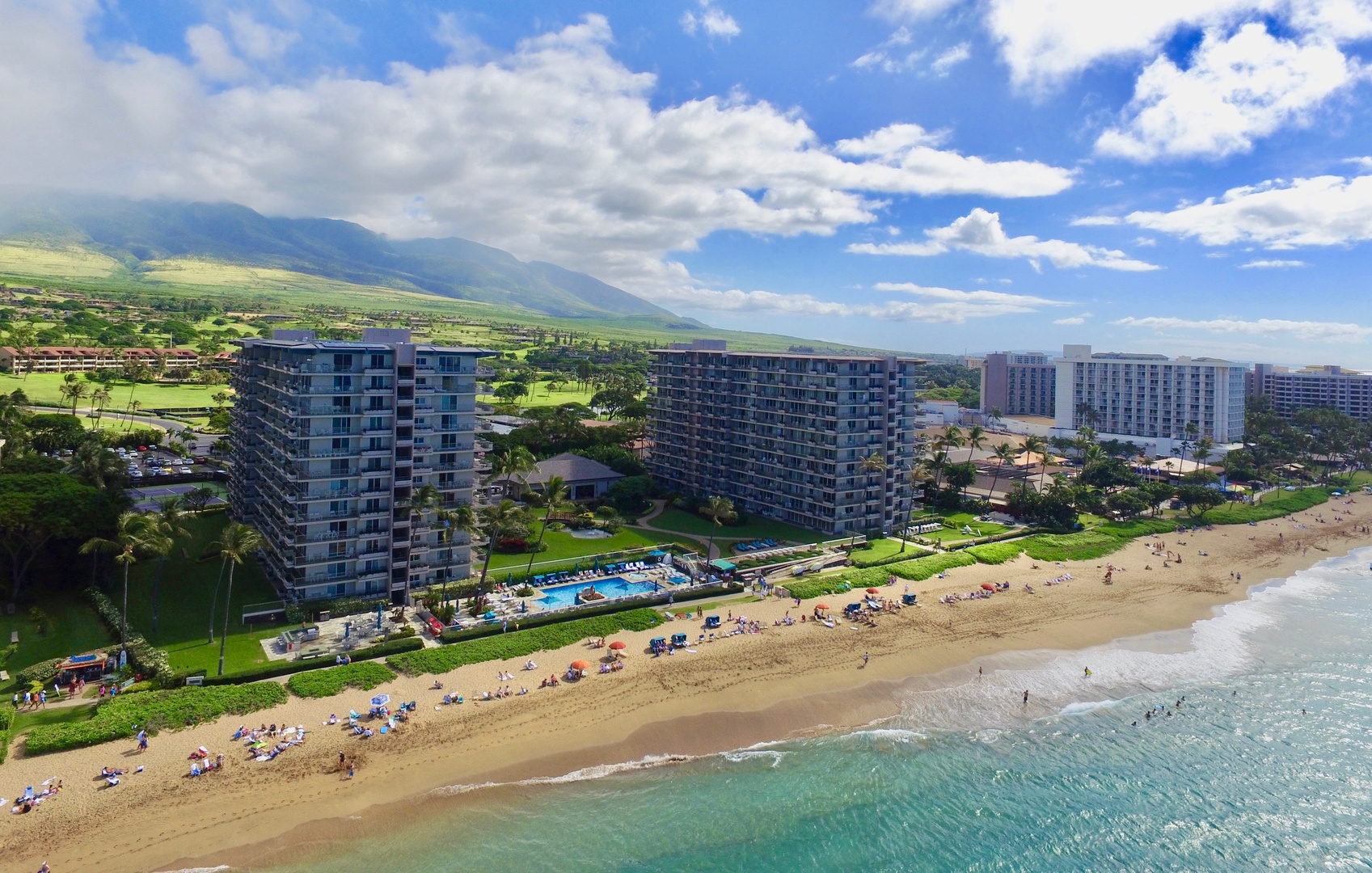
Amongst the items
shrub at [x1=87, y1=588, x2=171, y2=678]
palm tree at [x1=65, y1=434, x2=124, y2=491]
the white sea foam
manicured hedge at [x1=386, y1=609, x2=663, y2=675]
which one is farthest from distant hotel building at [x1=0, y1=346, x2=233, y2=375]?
the white sea foam

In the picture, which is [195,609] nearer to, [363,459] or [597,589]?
[363,459]

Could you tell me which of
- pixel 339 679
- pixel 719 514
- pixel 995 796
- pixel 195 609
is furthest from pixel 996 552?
pixel 195 609

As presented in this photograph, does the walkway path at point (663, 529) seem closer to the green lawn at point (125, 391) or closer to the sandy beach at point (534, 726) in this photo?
the sandy beach at point (534, 726)

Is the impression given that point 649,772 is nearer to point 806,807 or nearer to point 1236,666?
point 806,807

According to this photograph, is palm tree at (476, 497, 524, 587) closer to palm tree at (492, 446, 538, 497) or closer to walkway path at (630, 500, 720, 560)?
palm tree at (492, 446, 538, 497)

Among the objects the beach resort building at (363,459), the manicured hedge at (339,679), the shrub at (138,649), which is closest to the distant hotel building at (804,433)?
the beach resort building at (363,459)
